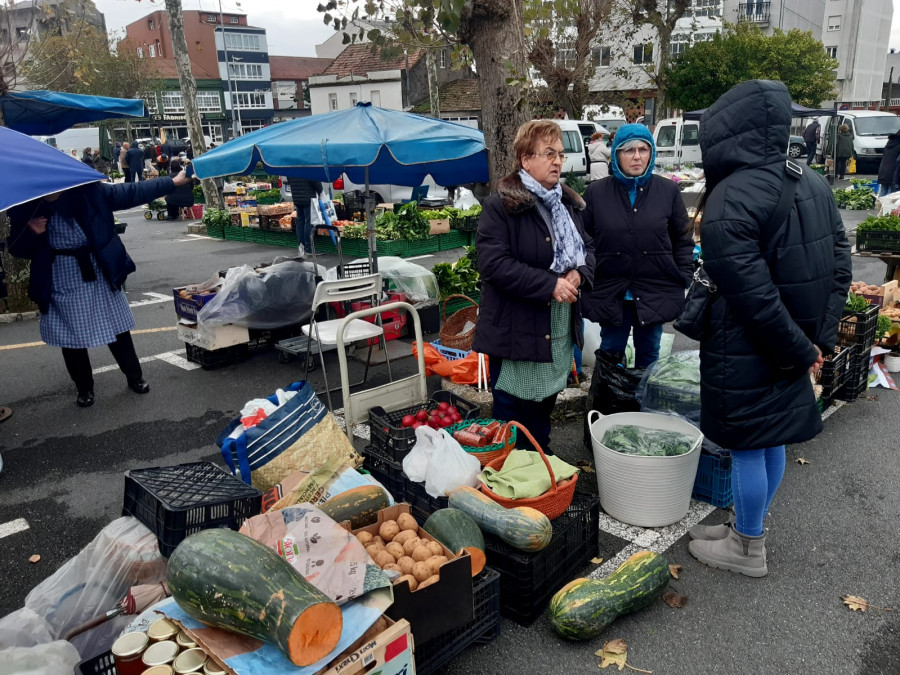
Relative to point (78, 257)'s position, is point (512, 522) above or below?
below

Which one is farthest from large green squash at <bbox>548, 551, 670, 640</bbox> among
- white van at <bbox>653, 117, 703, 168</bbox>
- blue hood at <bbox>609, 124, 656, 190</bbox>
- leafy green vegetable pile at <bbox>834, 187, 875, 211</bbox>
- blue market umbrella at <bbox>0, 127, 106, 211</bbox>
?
white van at <bbox>653, 117, 703, 168</bbox>

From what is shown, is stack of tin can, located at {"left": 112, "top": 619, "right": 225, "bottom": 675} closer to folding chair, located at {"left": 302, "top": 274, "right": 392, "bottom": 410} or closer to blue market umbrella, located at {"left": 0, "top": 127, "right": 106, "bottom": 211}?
blue market umbrella, located at {"left": 0, "top": 127, "right": 106, "bottom": 211}

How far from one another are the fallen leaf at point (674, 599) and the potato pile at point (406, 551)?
Result: 116 centimetres

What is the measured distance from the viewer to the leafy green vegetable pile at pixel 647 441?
3432 millimetres

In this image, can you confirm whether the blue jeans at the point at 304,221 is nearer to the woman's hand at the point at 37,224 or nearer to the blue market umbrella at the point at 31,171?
the woman's hand at the point at 37,224

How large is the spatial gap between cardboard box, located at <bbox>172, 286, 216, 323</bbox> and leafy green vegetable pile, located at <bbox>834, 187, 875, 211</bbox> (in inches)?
531

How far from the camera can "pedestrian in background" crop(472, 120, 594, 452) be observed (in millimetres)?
3352

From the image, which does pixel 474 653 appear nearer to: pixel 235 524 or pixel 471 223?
pixel 235 524

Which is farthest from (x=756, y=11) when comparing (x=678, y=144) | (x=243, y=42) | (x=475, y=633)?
Answer: (x=475, y=633)

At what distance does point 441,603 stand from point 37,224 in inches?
170

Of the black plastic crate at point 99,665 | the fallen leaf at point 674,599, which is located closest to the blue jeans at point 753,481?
the fallen leaf at point 674,599

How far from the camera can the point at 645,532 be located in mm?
3498

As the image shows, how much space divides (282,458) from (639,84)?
142 feet

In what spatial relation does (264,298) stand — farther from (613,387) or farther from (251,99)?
(251,99)
